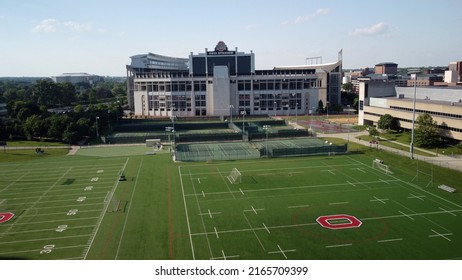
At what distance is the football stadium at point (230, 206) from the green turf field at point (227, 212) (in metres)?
0.12

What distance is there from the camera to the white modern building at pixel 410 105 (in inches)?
2660

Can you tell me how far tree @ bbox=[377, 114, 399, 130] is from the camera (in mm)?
80438

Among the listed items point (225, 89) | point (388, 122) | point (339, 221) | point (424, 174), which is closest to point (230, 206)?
point (339, 221)

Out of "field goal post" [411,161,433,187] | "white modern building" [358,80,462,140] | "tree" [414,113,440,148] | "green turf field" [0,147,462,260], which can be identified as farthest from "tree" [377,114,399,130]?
"field goal post" [411,161,433,187]

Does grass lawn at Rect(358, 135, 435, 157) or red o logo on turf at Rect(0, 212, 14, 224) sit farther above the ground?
grass lawn at Rect(358, 135, 435, 157)

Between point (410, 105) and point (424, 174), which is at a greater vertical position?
point (410, 105)

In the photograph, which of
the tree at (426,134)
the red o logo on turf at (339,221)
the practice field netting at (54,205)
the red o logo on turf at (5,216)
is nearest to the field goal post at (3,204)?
the practice field netting at (54,205)

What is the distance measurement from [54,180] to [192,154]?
2108cm

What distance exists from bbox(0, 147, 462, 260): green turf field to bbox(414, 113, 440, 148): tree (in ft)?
40.0

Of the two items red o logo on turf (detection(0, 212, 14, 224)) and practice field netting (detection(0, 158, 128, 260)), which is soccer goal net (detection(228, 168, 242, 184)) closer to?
practice field netting (detection(0, 158, 128, 260))

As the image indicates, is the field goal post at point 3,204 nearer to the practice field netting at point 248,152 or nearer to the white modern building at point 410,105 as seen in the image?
the practice field netting at point 248,152

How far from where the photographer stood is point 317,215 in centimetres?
3650

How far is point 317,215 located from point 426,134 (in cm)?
3921

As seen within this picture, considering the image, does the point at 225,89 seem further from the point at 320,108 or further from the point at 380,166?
the point at 380,166
